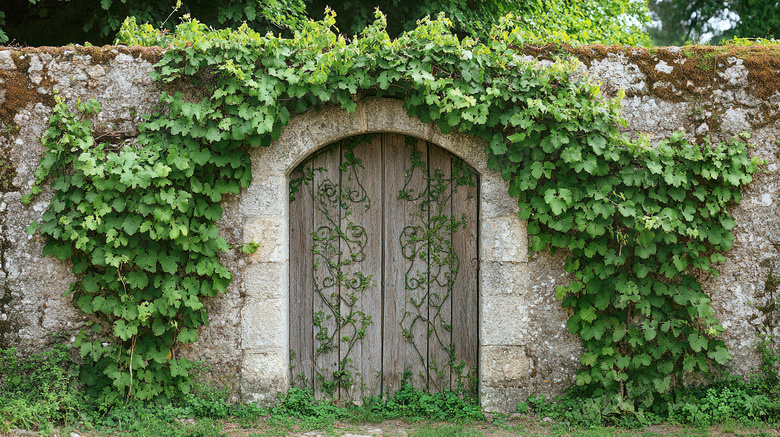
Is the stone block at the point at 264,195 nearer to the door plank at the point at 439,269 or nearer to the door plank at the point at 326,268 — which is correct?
the door plank at the point at 326,268

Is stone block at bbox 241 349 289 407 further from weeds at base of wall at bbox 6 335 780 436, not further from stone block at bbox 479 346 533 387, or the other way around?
stone block at bbox 479 346 533 387

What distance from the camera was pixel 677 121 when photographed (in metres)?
3.35

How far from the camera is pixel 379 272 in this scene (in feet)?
11.9

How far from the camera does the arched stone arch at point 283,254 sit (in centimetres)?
341

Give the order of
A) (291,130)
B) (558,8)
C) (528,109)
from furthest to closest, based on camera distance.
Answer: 1. (558,8)
2. (291,130)
3. (528,109)

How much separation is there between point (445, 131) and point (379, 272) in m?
1.05

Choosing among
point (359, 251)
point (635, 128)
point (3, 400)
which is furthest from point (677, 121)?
point (3, 400)

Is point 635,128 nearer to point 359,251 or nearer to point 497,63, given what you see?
point 497,63

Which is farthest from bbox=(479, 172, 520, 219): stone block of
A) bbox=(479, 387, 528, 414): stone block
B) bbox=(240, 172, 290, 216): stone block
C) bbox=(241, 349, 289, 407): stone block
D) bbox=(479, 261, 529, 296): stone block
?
bbox=(241, 349, 289, 407): stone block

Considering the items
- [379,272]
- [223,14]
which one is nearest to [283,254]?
[379,272]

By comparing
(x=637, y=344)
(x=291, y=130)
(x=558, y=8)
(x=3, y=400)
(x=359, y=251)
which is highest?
(x=558, y=8)

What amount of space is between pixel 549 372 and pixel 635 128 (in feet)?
5.41

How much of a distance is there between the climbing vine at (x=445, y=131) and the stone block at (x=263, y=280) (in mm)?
168

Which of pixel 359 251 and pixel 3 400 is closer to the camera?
pixel 3 400
